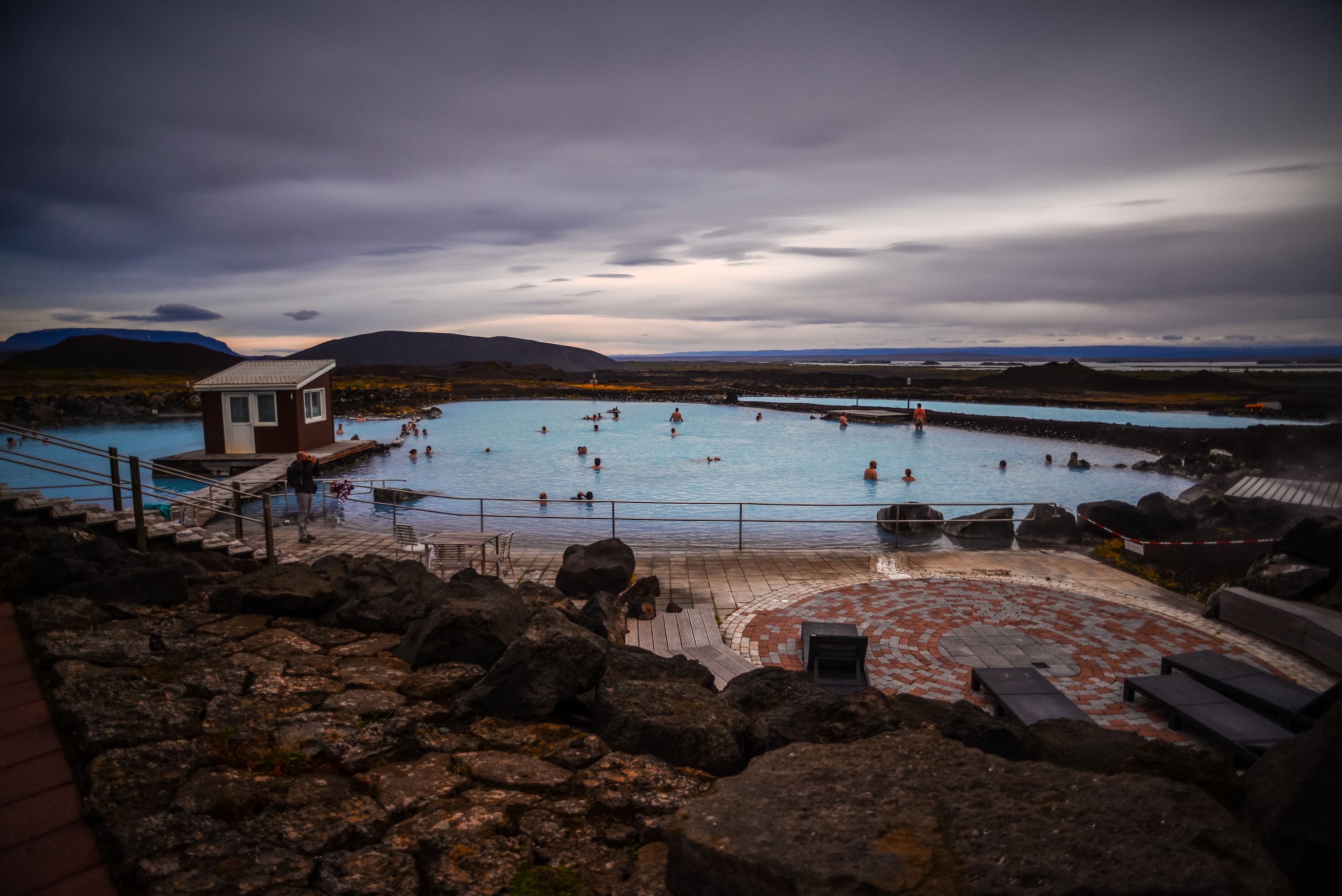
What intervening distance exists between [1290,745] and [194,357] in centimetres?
14015

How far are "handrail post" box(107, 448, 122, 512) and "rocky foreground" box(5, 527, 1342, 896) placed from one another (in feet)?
9.00

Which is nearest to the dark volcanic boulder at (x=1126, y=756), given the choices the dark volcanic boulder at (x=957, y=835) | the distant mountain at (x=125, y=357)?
the dark volcanic boulder at (x=957, y=835)

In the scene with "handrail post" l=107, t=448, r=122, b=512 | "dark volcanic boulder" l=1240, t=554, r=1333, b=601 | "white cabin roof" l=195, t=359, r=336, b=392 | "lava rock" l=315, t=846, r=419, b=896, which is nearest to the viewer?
"lava rock" l=315, t=846, r=419, b=896

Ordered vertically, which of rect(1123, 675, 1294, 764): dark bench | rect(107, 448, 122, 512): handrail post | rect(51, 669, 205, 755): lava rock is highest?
rect(107, 448, 122, 512): handrail post

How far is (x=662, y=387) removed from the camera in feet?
311

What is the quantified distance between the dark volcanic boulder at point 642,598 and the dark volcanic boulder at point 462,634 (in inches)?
147

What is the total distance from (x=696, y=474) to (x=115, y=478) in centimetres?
2501

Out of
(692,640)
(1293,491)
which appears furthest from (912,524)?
(692,640)

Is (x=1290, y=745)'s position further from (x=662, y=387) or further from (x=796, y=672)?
(x=662, y=387)

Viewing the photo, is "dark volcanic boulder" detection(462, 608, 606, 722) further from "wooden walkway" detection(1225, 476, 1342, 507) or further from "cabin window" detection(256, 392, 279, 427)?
"cabin window" detection(256, 392, 279, 427)

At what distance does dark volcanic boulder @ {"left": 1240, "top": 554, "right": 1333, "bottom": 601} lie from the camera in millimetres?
7980

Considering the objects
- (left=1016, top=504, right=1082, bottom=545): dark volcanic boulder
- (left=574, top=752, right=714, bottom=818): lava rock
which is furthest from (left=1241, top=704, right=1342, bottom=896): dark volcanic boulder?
(left=1016, top=504, right=1082, bottom=545): dark volcanic boulder

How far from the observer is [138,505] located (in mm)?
7246

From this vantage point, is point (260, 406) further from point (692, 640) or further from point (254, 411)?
point (692, 640)
